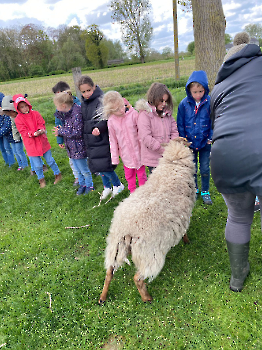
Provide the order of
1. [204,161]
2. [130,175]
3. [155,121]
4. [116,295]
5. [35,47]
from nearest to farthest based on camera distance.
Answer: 1. [116,295]
2. [155,121]
3. [204,161]
4. [130,175]
5. [35,47]

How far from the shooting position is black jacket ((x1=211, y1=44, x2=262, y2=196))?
1791mm

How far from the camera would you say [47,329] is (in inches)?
104

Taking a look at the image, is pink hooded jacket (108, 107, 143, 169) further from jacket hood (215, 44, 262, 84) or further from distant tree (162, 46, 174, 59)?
distant tree (162, 46, 174, 59)

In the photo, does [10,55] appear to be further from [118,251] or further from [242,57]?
[242,57]

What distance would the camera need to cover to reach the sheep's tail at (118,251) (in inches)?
97.4

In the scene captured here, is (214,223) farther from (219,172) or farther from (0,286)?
(0,286)

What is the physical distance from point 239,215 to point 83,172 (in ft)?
12.5

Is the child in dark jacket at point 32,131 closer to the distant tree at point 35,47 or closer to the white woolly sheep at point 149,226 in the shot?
the white woolly sheep at point 149,226

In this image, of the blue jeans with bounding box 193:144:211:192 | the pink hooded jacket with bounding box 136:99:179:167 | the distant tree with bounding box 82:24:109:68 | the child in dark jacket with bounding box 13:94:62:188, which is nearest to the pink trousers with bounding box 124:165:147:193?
the pink hooded jacket with bounding box 136:99:179:167

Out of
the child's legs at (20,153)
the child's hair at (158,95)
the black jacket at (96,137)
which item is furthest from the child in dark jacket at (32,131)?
the child's hair at (158,95)

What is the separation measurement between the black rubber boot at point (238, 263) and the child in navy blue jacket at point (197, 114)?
193cm

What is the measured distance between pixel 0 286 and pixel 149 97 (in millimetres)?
3675

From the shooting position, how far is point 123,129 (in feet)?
13.5

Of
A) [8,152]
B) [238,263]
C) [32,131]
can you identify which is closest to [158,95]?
[238,263]
